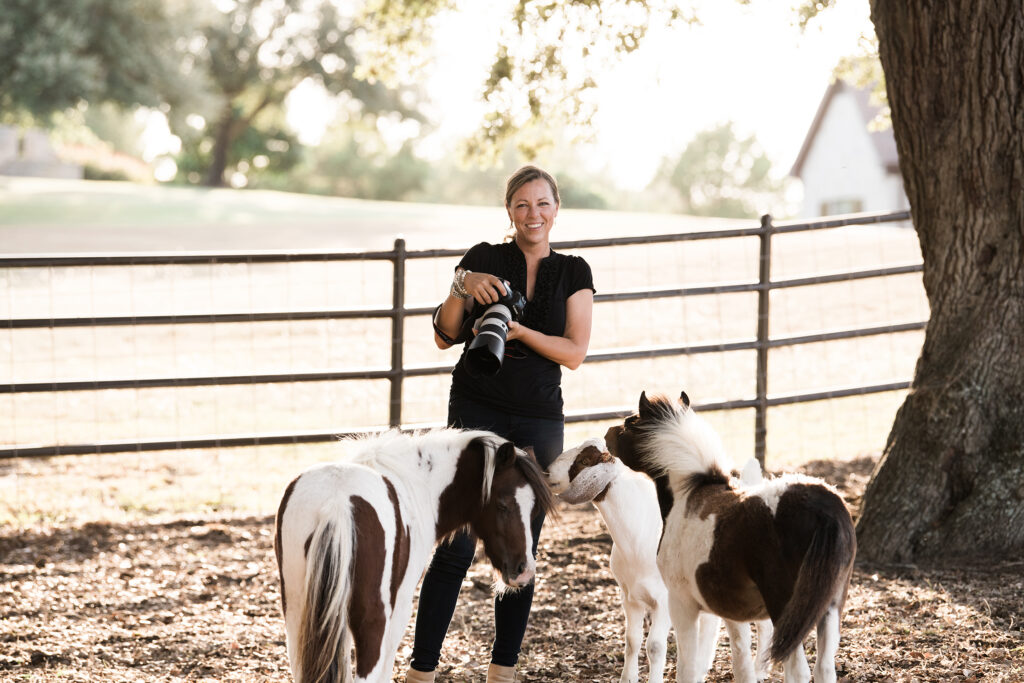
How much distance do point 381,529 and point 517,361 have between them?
82 cm

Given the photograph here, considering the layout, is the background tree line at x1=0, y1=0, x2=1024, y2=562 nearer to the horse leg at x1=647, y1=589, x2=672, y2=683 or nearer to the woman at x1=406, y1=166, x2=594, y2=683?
the horse leg at x1=647, y1=589, x2=672, y2=683

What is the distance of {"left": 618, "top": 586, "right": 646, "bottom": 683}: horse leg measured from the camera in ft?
11.4

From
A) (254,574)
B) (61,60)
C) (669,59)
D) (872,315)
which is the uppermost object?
(61,60)

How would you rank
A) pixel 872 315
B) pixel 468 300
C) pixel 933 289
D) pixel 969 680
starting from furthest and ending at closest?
1. pixel 872 315
2. pixel 933 289
3. pixel 969 680
4. pixel 468 300

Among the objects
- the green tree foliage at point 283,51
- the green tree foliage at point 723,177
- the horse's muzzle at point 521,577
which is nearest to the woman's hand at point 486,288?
the horse's muzzle at point 521,577

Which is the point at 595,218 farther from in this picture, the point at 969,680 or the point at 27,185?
the point at 969,680

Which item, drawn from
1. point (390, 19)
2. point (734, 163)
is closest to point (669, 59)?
point (390, 19)

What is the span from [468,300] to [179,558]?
2.74 m

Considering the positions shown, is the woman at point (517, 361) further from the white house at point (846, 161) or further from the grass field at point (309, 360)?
the white house at point (846, 161)

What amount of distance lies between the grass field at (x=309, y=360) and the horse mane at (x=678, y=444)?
328 centimetres

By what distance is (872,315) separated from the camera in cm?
1242

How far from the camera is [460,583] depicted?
3.31 m

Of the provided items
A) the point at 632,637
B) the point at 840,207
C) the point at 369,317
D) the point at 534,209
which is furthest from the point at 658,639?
the point at 840,207

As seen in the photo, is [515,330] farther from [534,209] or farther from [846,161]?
[846,161]
